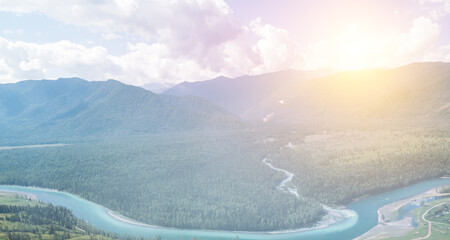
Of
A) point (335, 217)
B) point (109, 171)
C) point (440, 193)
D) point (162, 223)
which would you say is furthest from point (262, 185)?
point (109, 171)

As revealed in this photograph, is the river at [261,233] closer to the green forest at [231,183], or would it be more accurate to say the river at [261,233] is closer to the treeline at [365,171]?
the green forest at [231,183]

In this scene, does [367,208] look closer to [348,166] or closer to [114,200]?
[348,166]

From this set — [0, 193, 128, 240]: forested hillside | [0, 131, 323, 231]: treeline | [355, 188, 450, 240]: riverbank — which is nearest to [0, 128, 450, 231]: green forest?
[0, 131, 323, 231]: treeline

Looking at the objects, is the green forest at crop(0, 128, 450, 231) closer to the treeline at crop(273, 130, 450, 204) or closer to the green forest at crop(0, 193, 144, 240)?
the treeline at crop(273, 130, 450, 204)

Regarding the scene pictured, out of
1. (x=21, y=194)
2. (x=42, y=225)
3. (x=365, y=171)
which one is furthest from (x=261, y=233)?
(x=21, y=194)

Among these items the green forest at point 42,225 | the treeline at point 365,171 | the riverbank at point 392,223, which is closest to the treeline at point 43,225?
the green forest at point 42,225
